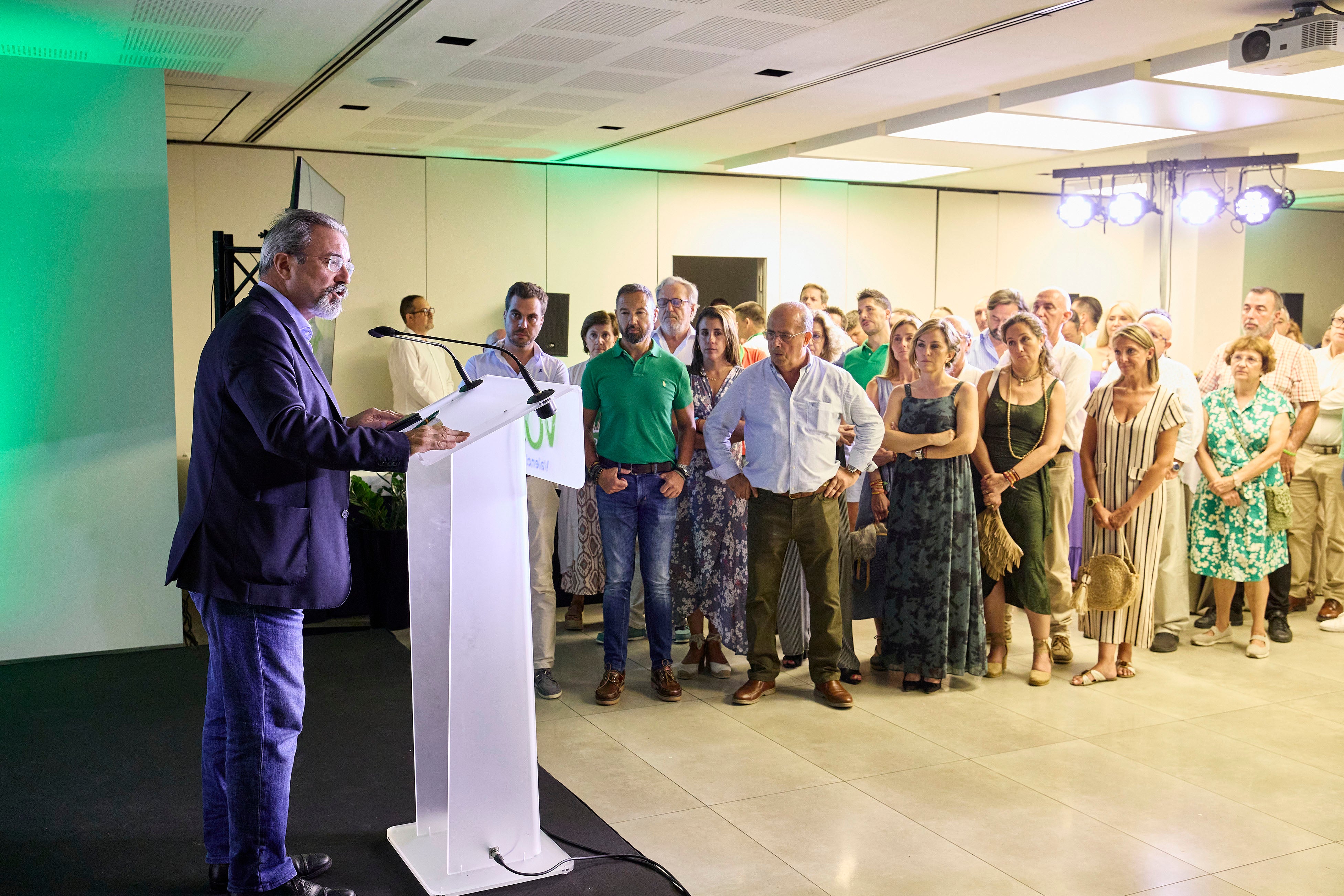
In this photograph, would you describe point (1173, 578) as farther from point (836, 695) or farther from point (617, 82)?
point (617, 82)

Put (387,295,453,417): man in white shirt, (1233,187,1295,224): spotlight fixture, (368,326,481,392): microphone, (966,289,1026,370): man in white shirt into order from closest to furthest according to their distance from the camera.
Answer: (368,326,481,392): microphone, (966,289,1026,370): man in white shirt, (1233,187,1295,224): spotlight fixture, (387,295,453,417): man in white shirt

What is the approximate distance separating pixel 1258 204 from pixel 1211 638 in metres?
3.71

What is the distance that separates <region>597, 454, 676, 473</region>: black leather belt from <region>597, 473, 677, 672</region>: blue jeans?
2 centimetres

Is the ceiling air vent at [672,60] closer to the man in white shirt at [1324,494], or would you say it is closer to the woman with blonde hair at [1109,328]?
the woman with blonde hair at [1109,328]

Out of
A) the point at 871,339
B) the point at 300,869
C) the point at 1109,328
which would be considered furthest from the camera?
the point at 1109,328

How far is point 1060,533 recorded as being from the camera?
4.92m

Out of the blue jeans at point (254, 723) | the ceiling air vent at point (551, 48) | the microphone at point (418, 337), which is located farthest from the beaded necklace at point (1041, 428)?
the blue jeans at point (254, 723)

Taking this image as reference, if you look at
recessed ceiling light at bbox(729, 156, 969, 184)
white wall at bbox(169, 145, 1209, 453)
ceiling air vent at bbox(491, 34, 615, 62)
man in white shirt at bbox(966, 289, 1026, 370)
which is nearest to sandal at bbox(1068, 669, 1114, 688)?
man in white shirt at bbox(966, 289, 1026, 370)

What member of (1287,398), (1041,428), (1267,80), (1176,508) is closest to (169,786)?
(1041,428)

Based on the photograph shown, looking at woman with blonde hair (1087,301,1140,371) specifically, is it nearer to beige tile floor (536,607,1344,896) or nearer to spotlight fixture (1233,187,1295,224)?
spotlight fixture (1233,187,1295,224)

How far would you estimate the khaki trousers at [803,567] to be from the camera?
14.5 ft

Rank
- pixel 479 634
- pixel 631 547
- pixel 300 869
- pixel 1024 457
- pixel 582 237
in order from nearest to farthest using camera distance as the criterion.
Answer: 1. pixel 479 634
2. pixel 300 869
3. pixel 631 547
4. pixel 1024 457
5. pixel 582 237

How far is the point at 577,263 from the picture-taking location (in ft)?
30.7

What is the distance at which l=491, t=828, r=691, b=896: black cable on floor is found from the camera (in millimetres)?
2811
